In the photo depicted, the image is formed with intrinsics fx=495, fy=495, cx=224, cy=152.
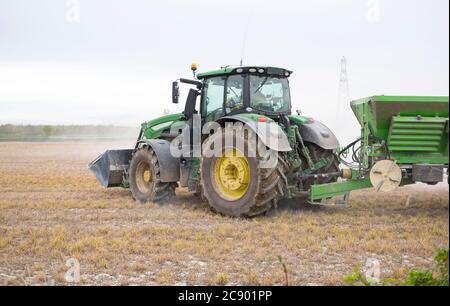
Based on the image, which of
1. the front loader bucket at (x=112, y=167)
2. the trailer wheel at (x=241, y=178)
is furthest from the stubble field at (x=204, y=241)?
the front loader bucket at (x=112, y=167)

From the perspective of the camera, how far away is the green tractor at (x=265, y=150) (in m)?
7.40

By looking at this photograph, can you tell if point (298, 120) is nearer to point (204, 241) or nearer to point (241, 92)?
point (241, 92)

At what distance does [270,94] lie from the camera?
28.9ft

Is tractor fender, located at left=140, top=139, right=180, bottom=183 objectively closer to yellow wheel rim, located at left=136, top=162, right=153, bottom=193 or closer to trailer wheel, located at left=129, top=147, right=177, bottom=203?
trailer wheel, located at left=129, top=147, right=177, bottom=203

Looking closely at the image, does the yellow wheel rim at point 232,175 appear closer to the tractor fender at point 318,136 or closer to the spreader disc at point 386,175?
the tractor fender at point 318,136

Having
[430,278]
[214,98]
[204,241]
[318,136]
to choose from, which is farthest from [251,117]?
[430,278]

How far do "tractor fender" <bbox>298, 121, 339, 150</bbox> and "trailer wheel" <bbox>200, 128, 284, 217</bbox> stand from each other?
1.33 metres

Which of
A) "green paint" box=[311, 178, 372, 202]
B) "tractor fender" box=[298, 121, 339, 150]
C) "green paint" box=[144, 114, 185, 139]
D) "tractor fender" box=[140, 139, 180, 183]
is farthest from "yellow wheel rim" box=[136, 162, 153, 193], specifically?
"green paint" box=[311, 178, 372, 202]

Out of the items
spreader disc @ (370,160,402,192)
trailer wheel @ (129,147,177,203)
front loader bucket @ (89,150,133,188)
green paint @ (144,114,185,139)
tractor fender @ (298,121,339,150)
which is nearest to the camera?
spreader disc @ (370,160,402,192)

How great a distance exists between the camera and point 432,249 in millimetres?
5926

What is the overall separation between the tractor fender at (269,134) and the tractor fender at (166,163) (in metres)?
2.01

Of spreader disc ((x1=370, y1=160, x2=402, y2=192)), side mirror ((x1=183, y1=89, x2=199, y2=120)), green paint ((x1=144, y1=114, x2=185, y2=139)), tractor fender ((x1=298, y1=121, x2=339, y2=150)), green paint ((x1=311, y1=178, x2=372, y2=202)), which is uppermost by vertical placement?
side mirror ((x1=183, y1=89, x2=199, y2=120))

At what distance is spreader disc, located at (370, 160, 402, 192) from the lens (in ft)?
24.0

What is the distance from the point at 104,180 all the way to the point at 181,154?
223cm
